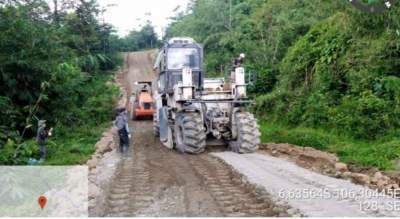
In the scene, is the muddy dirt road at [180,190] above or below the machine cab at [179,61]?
below

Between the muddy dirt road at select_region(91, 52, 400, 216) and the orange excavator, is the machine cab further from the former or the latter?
the orange excavator

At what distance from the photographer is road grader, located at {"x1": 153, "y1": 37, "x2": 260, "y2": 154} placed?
1600 cm

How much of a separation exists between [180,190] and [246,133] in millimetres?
5728

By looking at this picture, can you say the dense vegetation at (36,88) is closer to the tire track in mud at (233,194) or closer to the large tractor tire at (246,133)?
the tire track in mud at (233,194)

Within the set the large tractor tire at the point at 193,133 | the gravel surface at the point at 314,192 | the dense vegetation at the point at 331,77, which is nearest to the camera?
the gravel surface at the point at 314,192

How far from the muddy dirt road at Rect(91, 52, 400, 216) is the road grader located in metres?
0.74

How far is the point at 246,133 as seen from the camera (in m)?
15.9

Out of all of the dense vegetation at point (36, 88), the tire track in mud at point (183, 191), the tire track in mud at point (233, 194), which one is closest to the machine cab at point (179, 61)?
the dense vegetation at point (36, 88)

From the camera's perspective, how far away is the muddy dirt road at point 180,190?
8758 mm

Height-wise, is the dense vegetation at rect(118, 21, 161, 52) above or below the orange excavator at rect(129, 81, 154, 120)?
above

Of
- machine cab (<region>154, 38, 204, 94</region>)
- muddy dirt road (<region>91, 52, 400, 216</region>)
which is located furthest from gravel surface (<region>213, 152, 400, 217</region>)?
machine cab (<region>154, 38, 204, 94</region>)

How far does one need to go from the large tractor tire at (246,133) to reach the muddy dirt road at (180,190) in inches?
42.9

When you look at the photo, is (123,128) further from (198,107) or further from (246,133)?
(246,133)

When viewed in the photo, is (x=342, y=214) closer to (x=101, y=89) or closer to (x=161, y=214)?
(x=161, y=214)
